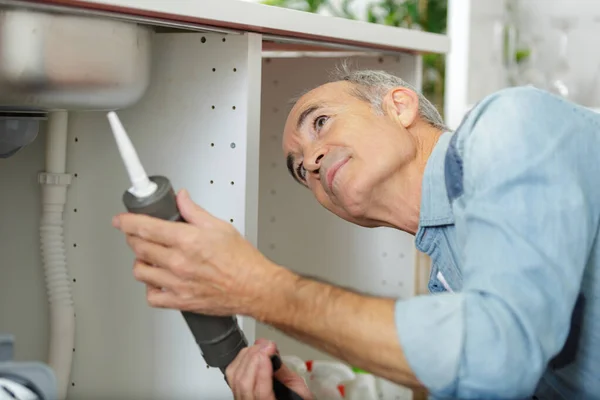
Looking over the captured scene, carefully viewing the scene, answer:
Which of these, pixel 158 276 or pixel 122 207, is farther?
pixel 122 207

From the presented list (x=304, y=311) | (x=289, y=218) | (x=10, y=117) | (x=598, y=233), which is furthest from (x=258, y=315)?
(x=289, y=218)

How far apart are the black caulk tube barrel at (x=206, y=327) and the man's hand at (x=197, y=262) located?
0.4 inches

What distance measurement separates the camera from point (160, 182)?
0.77 metres

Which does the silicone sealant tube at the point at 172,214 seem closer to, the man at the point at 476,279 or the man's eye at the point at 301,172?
the man at the point at 476,279

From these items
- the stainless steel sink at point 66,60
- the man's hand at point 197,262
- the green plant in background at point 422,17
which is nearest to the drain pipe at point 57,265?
the stainless steel sink at point 66,60

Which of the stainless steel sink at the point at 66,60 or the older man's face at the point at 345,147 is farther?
the older man's face at the point at 345,147

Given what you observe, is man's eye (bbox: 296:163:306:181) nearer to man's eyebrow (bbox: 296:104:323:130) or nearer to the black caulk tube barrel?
man's eyebrow (bbox: 296:104:323:130)

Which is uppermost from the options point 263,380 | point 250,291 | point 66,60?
point 66,60

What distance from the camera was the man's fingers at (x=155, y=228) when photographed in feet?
2.45

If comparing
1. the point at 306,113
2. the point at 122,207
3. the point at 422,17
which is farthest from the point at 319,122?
the point at 422,17

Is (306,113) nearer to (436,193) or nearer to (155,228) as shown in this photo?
(436,193)

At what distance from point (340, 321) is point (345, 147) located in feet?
0.90

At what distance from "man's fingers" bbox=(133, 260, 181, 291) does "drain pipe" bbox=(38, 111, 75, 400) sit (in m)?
0.46

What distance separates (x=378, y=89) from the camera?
1.06m
